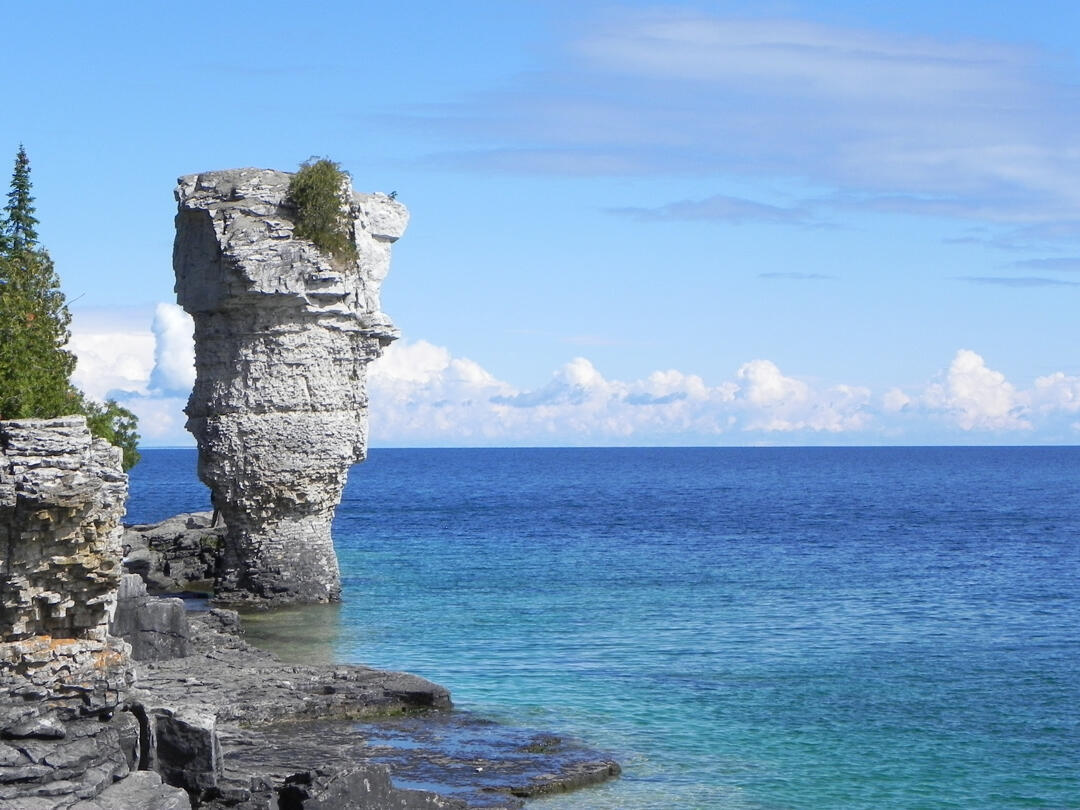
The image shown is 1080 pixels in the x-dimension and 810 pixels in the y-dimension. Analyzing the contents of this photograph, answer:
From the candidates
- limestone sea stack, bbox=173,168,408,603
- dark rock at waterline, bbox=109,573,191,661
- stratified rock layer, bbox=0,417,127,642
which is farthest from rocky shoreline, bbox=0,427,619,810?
limestone sea stack, bbox=173,168,408,603

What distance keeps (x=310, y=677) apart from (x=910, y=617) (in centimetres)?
2068

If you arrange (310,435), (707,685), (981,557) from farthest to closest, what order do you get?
1. (981,557)
2. (310,435)
3. (707,685)

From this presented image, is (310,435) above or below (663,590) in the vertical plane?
above

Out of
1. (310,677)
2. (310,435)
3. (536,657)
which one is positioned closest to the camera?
(310,677)

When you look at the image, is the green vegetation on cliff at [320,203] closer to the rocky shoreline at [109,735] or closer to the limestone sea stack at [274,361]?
the limestone sea stack at [274,361]

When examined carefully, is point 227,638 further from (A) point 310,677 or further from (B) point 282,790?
(B) point 282,790

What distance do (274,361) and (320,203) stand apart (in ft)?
14.7

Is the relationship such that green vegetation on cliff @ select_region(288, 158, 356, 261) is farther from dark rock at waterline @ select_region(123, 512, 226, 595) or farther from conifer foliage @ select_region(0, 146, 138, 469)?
dark rock at waterline @ select_region(123, 512, 226, 595)

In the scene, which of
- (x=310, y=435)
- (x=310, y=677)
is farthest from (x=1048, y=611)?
(x=310, y=677)

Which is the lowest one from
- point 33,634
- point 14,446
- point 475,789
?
point 475,789

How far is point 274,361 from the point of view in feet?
129

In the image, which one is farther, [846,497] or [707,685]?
[846,497]

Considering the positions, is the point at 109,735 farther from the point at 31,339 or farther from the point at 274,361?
the point at 274,361

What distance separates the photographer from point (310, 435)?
40000 mm
